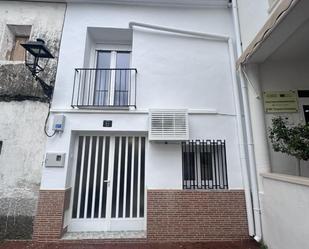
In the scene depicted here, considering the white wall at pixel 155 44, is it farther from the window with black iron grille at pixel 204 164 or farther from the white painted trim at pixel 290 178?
the white painted trim at pixel 290 178

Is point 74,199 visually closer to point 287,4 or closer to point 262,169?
point 262,169

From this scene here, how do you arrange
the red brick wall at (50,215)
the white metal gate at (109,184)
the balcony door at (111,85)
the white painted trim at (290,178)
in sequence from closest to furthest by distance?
the white painted trim at (290,178) → the red brick wall at (50,215) → the white metal gate at (109,184) → the balcony door at (111,85)

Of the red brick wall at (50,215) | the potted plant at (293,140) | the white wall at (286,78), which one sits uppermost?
the white wall at (286,78)

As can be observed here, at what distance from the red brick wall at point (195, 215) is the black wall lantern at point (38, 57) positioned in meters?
3.46

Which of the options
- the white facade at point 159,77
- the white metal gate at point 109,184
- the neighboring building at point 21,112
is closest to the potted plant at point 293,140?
the white facade at point 159,77

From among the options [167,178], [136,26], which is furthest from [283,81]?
[136,26]

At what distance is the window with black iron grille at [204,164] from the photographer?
430cm

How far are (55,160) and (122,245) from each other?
227 cm

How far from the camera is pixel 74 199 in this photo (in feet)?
14.4

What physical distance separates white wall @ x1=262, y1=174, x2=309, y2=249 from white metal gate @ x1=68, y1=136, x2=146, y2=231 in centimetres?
254

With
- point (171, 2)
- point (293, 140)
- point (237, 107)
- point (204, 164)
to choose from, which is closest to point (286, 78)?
point (237, 107)

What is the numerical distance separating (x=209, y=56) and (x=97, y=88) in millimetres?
3042

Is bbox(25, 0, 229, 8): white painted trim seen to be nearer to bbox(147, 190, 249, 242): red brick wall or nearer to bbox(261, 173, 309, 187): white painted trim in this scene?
bbox(261, 173, 309, 187): white painted trim

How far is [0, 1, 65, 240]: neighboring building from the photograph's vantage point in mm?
4059
